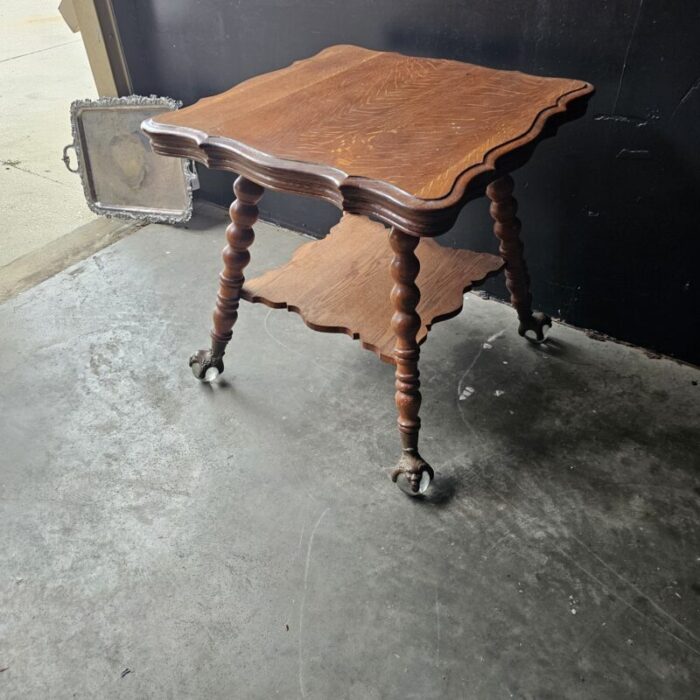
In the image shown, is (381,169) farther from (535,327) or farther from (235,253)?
(535,327)

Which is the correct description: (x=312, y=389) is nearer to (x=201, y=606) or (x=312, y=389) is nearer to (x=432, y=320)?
(x=432, y=320)

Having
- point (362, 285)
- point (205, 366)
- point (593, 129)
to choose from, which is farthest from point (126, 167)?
point (593, 129)

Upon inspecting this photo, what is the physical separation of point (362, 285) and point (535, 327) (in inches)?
21.0

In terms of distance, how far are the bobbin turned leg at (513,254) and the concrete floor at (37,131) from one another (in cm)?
177

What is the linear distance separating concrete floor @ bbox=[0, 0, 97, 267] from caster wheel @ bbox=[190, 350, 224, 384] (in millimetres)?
1095

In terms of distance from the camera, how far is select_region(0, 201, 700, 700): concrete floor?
1216mm

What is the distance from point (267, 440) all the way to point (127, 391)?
0.45 metres

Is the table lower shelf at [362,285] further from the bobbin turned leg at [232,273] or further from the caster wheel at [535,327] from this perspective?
the caster wheel at [535,327]

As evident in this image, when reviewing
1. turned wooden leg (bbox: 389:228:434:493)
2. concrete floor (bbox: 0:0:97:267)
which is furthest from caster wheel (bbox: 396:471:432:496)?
concrete floor (bbox: 0:0:97:267)

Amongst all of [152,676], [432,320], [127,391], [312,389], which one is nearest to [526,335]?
[432,320]

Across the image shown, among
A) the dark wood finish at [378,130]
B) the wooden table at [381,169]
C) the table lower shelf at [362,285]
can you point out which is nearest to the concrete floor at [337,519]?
the wooden table at [381,169]

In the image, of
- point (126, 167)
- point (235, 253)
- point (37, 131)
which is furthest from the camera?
point (37, 131)

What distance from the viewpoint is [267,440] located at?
5.42 ft

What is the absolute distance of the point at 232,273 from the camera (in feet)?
5.28
